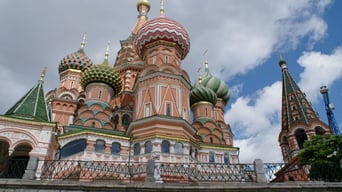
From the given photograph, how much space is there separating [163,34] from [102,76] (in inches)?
278

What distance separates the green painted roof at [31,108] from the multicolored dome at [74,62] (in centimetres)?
1655

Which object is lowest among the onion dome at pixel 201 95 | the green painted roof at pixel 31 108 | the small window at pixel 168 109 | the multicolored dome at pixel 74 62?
the green painted roof at pixel 31 108

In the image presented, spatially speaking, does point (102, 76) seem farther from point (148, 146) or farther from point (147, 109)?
point (148, 146)

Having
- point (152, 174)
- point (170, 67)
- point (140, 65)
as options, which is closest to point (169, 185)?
point (152, 174)

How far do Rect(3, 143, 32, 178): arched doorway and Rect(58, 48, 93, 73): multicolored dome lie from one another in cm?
1901

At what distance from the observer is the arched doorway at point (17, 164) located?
39.0ft

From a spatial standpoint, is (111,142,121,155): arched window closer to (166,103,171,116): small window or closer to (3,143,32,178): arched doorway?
(166,103,171,116): small window

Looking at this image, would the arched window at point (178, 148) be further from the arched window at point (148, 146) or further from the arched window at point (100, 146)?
the arched window at point (100, 146)

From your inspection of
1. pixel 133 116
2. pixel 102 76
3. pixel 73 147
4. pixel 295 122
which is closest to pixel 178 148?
pixel 133 116

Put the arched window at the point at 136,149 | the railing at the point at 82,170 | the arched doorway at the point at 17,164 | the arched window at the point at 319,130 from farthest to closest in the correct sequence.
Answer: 1. the arched window at the point at 319,130
2. the arched window at the point at 136,149
3. the arched doorway at the point at 17,164
4. the railing at the point at 82,170

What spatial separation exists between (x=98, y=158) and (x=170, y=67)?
980 cm

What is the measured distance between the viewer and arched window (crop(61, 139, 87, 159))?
2052 cm

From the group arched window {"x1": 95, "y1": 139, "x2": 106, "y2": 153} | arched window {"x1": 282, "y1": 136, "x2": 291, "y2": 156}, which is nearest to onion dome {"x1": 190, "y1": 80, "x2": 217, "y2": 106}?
arched window {"x1": 282, "y1": 136, "x2": 291, "y2": 156}

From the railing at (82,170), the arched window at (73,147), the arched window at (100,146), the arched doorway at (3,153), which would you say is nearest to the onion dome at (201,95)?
the arched window at (100,146)
